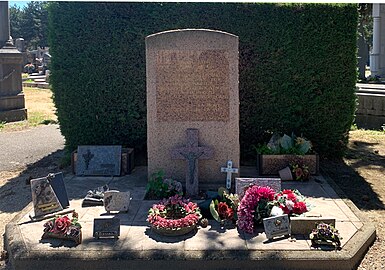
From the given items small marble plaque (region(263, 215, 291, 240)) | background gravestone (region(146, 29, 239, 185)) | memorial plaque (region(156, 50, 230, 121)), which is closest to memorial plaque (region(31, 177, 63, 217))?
background gravestone (region(146, 29, 239, 185))

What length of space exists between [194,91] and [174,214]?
199 centimetres

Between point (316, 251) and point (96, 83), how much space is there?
16.0ft

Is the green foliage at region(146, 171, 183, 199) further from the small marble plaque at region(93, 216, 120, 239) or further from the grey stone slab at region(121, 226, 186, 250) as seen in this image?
the small marble plaque at region(93, 216, 120, 239)

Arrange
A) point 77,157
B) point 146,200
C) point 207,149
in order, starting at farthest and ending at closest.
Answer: point 77,157
point 207,149
point 146,200

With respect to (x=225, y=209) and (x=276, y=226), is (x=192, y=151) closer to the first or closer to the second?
(x=225, y=209)

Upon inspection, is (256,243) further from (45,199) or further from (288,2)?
(288,2)

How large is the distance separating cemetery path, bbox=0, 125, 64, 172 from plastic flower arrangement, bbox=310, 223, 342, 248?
5.81m

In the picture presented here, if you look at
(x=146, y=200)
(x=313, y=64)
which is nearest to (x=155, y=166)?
(x=146, y=200)

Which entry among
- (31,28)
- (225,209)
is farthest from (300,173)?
(31,28)

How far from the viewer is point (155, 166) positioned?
616 cm

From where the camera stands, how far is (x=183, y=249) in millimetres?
4059

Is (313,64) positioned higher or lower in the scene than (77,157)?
higher

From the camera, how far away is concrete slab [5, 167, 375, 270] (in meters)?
3.91

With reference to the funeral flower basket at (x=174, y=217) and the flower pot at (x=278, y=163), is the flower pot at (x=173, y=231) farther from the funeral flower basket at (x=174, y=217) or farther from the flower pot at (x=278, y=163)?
the flower pot at (x=278, y=163)
